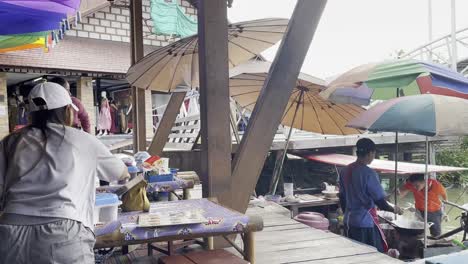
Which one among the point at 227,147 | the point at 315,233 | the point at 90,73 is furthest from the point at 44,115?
the point at 90,73

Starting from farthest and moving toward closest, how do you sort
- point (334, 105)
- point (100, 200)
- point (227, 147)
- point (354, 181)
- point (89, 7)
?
point (89, 7) → point (334, 105) → point (354, 181) → point (227, 147) → point (100, 200)

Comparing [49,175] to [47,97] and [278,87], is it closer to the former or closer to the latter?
[47,97]

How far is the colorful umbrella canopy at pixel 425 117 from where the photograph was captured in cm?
409

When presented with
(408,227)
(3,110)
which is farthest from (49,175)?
(3,110)

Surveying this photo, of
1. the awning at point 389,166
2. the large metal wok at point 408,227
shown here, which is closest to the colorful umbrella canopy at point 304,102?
the awning at point 389,166

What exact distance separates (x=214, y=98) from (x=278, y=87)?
1.51 feet

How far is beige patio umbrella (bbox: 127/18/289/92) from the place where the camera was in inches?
197

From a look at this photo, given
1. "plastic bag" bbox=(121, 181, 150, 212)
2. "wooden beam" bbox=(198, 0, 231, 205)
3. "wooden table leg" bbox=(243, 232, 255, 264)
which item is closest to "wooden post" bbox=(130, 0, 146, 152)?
"wooden beam" bbox=(198, 0, 231, 205)

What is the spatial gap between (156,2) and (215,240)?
9.44m

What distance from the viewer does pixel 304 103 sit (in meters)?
7.36

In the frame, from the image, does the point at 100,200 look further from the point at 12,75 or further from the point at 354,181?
the point at 12,75

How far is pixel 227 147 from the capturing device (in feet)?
9.66

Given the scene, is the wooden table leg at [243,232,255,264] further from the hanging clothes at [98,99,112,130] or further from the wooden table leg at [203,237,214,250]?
the hanging clothes at [98,99,112,130]

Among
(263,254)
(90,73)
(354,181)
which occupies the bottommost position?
(263,254)
